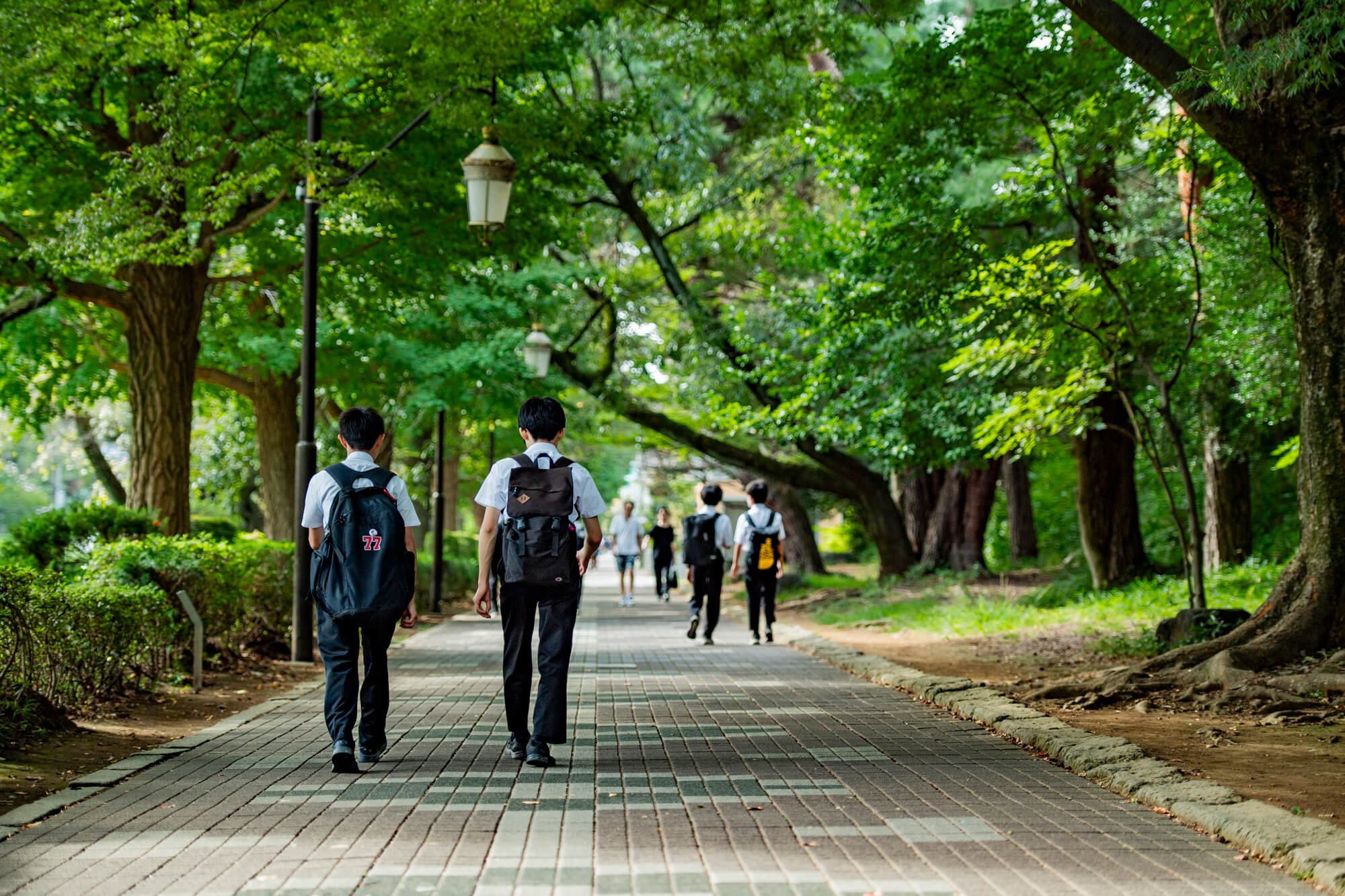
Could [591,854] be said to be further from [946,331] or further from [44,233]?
[946,331]

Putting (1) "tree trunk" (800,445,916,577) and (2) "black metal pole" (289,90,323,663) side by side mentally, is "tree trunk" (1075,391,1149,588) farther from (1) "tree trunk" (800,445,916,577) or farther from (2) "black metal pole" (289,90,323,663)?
(2) "black metal pole" (289,90,323,663)

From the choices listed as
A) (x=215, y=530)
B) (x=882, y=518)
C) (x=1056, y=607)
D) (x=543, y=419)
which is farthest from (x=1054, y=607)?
(x=543, y=419)

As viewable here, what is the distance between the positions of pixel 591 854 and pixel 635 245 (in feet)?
78.5

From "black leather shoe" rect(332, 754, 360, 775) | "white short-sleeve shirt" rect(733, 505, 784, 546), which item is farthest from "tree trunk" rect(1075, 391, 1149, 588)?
"black leather shoe" rect(332, 754, 360, 775)

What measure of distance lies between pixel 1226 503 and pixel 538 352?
11307 mm

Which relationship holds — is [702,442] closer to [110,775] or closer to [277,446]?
[277,446]

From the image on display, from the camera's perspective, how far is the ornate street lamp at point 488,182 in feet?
40.4

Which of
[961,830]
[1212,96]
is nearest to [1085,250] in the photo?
[1212,96]

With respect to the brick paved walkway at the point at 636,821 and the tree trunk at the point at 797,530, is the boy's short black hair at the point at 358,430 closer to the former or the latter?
the brick paved walkway at the point at 636,821

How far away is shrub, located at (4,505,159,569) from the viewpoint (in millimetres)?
11742

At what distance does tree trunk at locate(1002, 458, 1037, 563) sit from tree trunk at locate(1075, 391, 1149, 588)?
8889 mm

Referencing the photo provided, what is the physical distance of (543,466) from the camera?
671 centimetres

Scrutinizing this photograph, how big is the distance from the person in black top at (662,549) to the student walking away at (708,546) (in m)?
7.92

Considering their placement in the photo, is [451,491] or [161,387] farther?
[451,491]
